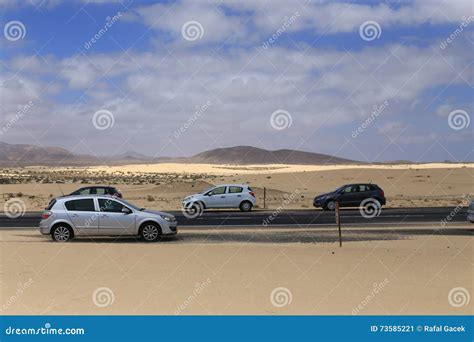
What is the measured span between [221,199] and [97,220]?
13.8 meters

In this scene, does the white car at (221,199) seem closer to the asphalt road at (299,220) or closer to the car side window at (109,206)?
the asphalt road at (299,220)

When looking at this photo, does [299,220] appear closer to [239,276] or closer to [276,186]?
[239,276]

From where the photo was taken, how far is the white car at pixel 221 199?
3114cm

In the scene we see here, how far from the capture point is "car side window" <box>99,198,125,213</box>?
18.5 m

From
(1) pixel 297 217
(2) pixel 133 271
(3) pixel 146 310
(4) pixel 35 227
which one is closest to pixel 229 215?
(1) pixel 297 217

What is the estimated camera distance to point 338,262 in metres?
14.3

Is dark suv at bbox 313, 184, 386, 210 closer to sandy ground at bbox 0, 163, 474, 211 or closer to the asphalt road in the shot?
the asphalt road

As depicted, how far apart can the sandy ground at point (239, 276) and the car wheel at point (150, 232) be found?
0.53m

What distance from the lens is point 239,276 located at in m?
12.7

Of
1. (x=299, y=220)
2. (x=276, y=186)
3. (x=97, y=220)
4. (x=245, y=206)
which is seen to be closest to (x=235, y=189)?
(x=245, y=206)

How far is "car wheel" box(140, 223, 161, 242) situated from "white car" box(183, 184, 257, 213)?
40.5 ft

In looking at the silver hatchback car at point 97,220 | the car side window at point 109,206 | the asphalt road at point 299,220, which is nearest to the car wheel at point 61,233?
the silver hatchback car at point 97,220

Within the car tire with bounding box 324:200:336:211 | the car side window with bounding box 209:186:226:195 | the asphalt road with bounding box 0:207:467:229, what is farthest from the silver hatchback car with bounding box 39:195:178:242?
the car tire with bounding box 324:200:336:211

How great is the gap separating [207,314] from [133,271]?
378 cm
